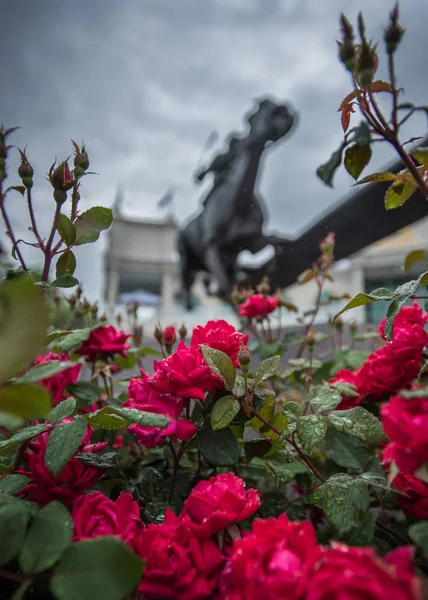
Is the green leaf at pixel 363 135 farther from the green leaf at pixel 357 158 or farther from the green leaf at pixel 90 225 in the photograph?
the green leaf at pixel 90 225

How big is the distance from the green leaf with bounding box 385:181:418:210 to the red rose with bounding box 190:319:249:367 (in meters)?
0.15

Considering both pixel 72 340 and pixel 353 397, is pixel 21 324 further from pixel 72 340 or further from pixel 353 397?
pixel 353 397

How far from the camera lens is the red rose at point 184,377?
0.89ft

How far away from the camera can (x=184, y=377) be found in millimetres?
272

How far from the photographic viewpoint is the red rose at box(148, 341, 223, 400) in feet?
0.89

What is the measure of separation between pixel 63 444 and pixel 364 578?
0.54 ft

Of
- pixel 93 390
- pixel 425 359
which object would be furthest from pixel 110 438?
pixel 425 359

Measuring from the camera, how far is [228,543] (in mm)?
228

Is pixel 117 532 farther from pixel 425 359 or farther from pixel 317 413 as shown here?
pixel 425 359

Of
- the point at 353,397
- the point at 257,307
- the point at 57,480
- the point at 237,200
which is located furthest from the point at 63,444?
the point at 237,200

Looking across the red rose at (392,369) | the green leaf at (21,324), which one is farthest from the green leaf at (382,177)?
the green leaf at (21,324)

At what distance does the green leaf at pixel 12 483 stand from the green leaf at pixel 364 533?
7.1 inches

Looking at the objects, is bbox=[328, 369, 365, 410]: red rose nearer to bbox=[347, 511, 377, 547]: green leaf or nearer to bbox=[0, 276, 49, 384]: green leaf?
bbox=[347, 511, 377, 547]: green leaf

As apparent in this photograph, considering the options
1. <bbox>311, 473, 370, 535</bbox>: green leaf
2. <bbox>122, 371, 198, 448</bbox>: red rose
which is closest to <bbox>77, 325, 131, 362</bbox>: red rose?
<bbox>122, 371, 198, 448</bbox>: red rose
